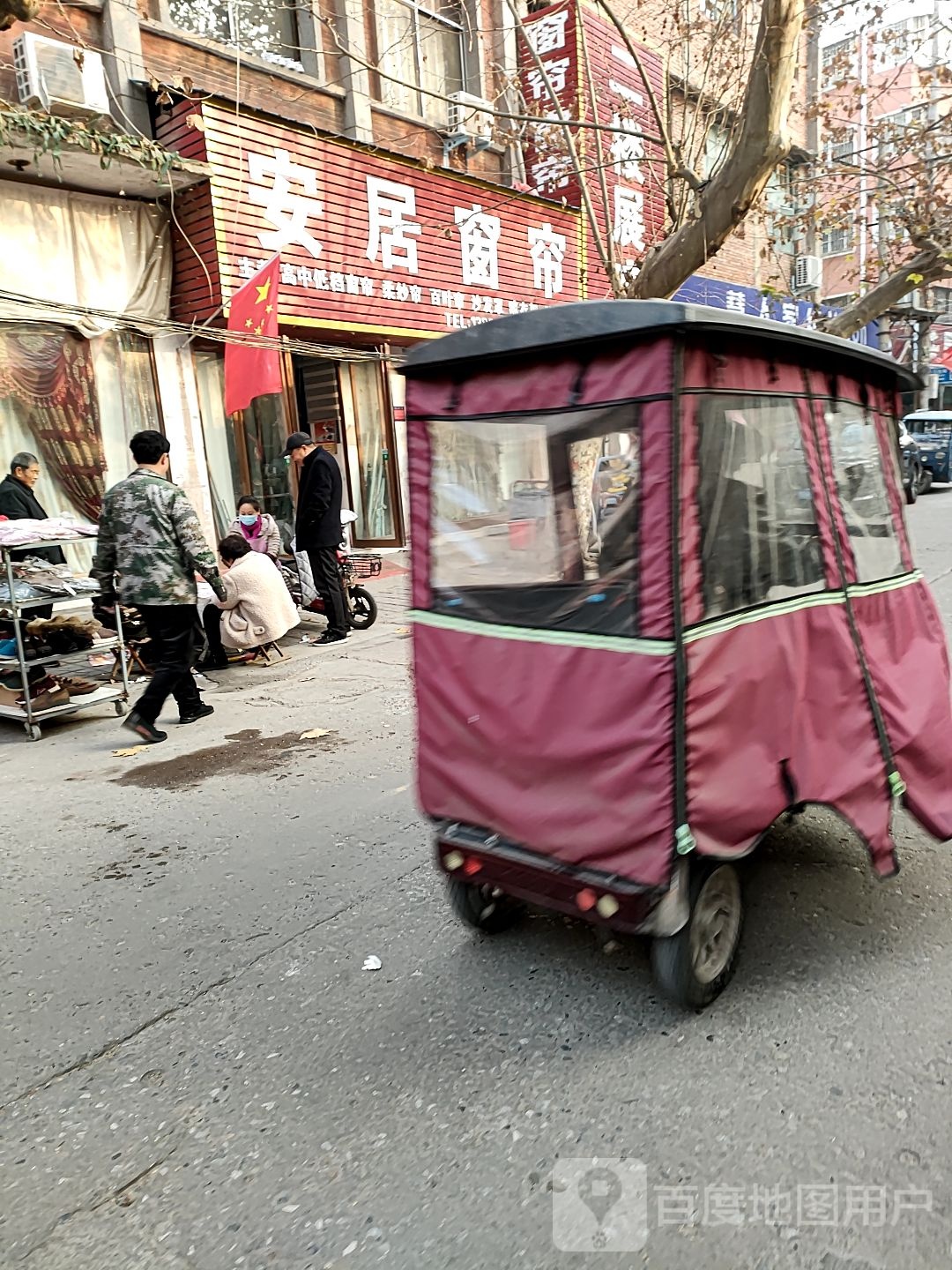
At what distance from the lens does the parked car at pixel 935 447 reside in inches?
859

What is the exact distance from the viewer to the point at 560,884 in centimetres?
271

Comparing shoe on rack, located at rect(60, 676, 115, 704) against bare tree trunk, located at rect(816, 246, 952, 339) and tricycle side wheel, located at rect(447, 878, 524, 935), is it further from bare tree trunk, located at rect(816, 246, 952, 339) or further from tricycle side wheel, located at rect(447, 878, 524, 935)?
bare tree trunk, located at rect(816, 246, 952, 339)

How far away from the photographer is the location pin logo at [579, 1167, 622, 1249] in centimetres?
205

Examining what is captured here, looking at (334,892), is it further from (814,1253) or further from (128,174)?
(128,174)

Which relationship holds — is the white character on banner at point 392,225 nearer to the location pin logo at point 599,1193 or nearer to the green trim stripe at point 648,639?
the green trim stripe at point 648,639

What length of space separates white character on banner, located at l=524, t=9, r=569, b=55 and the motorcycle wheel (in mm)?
8849

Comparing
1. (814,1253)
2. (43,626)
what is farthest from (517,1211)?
(43,626)

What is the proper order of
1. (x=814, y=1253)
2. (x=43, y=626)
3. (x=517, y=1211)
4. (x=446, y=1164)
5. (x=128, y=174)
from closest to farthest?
1. (x=814, y=1253)
2. (x=517, y=1211)
3. (x=446, y=1164)
4. (x=43, y=626)
5. (x=128, y=174)

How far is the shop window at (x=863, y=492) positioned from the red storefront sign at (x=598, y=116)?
918cm

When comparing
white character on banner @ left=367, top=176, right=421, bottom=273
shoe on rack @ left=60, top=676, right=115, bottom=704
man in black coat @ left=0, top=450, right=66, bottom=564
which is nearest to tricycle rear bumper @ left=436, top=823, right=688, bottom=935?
shoe on rack @ left=60, top=676, right=115, bottom=704

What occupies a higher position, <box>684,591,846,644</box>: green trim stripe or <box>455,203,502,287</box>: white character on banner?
<box>455,203,502,287</box>: white character on banner

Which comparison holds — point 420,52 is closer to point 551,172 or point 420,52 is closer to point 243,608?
point 551,172

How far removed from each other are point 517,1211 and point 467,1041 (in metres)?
0.65

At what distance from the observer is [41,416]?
895cm
